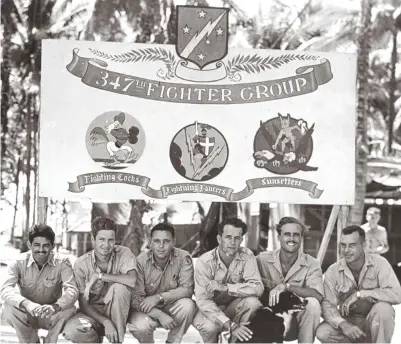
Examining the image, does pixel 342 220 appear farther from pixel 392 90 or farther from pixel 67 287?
pixel 67 287

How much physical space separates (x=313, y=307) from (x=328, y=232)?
49cm

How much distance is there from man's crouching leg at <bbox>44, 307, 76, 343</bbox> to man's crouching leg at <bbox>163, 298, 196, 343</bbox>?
2.06 feet

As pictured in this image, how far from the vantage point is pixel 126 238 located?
15.5 ft

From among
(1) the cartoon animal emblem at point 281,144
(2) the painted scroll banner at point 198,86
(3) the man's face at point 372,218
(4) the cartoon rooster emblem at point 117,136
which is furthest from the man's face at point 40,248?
(3) the man's face at point 372,218

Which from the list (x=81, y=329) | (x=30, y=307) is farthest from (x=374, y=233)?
(x=30, y=307)

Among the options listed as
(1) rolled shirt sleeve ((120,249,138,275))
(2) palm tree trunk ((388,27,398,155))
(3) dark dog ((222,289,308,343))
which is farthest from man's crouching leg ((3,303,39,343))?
(2) palm tree trunk ((388,27,398,155))

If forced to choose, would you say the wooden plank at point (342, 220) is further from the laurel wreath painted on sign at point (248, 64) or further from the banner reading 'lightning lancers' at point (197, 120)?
the laurel wreath painted on sign at point (248, 64)

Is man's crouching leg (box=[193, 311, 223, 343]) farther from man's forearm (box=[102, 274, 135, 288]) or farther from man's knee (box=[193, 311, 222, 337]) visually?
man's forearm (box=[102, 274, 135, 288])

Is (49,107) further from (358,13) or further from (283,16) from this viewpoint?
(358,13)

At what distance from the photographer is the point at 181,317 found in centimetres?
470

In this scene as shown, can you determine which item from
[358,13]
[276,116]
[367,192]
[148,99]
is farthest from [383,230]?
[148,99]

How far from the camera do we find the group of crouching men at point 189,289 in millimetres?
4645

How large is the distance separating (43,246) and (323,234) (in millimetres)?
1761

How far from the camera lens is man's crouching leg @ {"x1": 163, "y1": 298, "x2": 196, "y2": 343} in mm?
4699
